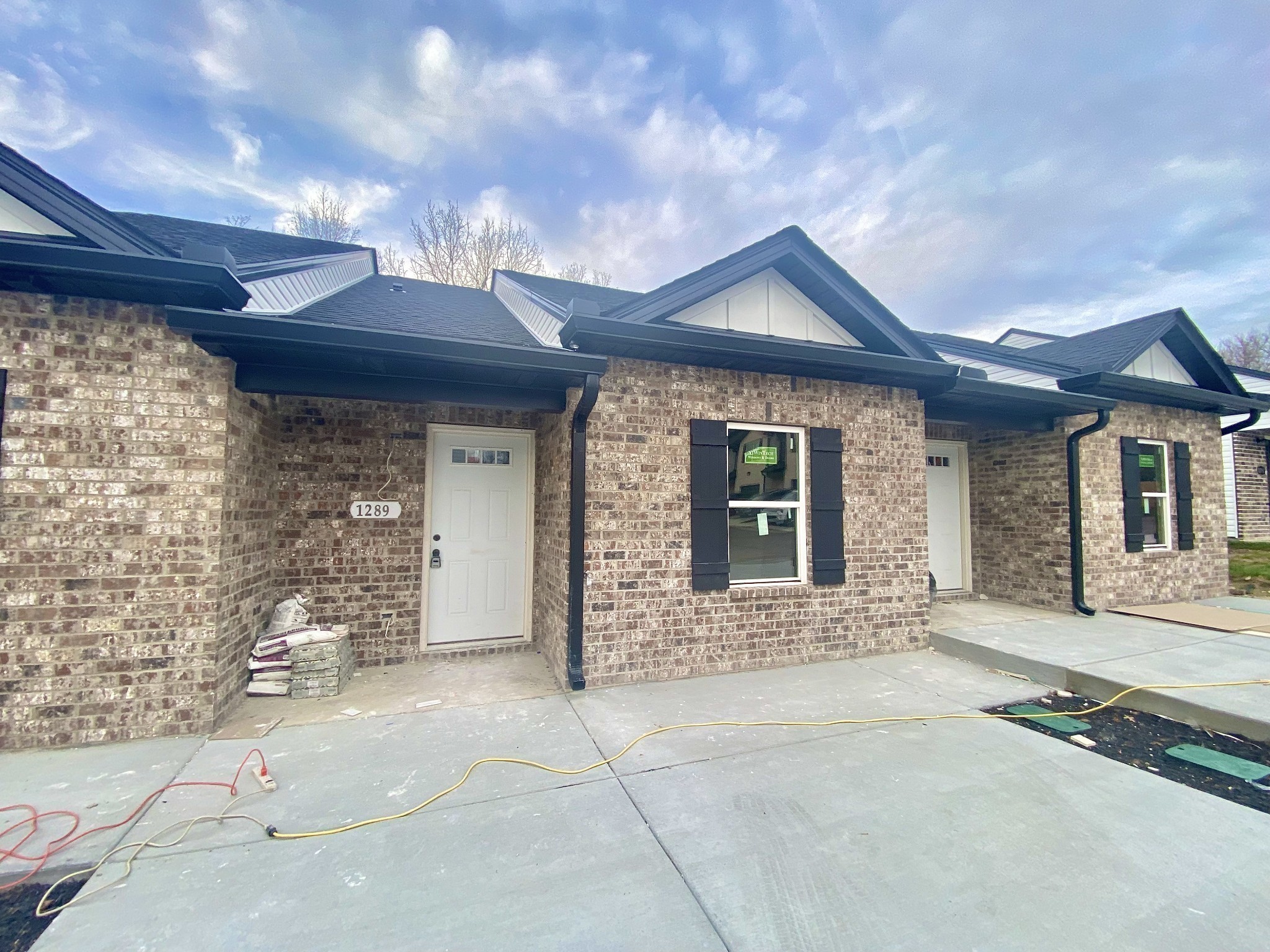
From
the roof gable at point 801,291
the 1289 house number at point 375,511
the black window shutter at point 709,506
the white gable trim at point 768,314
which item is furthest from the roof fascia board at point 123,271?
the black window shutter at point 709,506

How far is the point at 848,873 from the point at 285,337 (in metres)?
4.09

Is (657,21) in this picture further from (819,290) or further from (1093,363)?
(1093,363)

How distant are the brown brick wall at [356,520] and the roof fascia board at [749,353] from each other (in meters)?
1.81

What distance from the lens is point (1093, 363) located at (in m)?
6.75

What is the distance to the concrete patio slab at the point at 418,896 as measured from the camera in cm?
170

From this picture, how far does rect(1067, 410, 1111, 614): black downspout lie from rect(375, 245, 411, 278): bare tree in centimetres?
1616

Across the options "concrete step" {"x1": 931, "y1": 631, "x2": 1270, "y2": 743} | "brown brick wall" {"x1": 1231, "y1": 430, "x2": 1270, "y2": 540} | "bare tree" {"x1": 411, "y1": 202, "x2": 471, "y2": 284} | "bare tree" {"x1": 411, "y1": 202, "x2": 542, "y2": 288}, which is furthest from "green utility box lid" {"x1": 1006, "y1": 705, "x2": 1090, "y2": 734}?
"bare tree" {"x1": 411, "y1": 202, "x2": 471, "y2": 284}

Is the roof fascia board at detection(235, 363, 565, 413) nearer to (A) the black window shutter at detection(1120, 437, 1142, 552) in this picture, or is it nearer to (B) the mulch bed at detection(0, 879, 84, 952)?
(B) the mulch bed at detection(0, 879, 84, 952)

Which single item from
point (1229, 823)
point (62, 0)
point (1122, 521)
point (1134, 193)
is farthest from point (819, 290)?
point (1134, 193)

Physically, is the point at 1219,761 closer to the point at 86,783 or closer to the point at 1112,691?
the point at 1112,691

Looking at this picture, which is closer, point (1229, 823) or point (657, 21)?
point (1229, 823)

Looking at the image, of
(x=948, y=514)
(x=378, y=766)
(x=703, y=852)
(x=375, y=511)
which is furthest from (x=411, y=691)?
(x=948, y=514)

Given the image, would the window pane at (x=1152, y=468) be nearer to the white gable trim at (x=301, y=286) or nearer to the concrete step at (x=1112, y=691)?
the concrete step at (x=1112, y=691)

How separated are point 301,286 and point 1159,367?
36.6 feet
